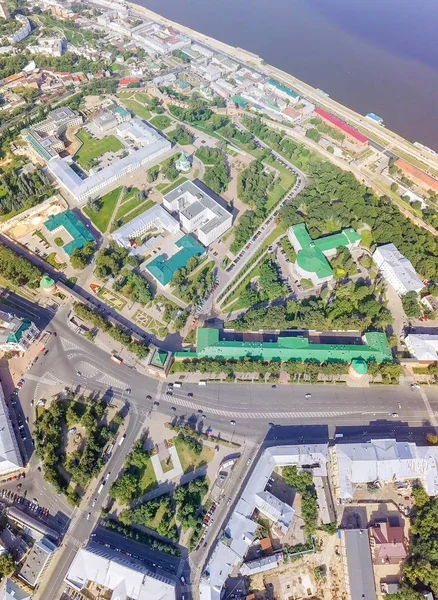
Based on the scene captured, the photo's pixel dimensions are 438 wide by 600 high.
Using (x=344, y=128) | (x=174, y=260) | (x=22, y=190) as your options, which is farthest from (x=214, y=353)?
(x=344, y=128)

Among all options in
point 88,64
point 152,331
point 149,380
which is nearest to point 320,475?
point 149,380

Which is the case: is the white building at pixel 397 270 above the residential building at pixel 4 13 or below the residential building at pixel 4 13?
below

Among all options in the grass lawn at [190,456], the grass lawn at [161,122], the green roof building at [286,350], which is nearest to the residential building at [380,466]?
the green roof building at [286,350]

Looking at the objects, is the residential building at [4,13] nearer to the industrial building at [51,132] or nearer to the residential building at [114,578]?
the industrial building at [51,132]

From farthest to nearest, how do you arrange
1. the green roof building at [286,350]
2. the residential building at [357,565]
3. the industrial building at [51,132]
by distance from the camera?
the industrial building at [51,132] → the green roof building at [286,350] → the residential building at [357,565]

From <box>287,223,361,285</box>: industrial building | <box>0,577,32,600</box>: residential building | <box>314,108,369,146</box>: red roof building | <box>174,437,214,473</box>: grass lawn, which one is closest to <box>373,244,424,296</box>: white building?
<box>287,223,361,285</box>: industrial building

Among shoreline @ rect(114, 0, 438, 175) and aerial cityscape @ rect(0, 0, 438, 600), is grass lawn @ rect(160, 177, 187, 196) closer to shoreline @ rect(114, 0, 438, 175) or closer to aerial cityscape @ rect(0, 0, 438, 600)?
aerial cityscape @ rect(0, 0, 438, 600)
